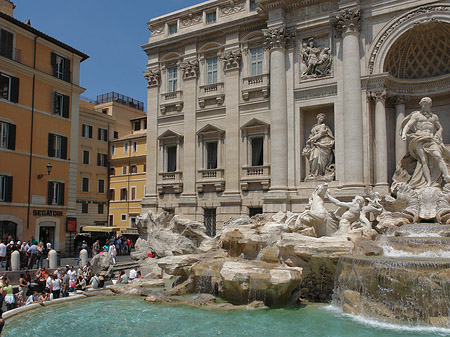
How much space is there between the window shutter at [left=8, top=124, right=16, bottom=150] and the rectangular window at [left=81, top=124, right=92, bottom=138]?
1646 cm

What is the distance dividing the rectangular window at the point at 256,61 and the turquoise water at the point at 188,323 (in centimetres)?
1537


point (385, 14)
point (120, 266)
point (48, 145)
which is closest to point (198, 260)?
point (120, 266)

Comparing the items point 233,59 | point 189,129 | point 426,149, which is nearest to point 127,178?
point 189,129

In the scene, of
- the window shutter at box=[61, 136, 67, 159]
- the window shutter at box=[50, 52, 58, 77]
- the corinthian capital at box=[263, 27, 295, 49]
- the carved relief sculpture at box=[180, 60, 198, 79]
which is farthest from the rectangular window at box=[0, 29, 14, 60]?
the corinthian capital at box=[263, 27, 295, 49]

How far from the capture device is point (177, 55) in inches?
1180

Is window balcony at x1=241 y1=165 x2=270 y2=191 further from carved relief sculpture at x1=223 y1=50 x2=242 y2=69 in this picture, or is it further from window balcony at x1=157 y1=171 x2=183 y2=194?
carved relief sculpture at x1=223 y1=50 x2=242 y2=69

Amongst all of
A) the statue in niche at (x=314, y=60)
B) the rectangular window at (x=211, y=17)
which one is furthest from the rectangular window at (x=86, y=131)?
the statue in niche at (x=314, y=60)

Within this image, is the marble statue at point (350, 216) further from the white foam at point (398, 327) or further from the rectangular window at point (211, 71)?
Answer: the rectangular window at point (211, 71)

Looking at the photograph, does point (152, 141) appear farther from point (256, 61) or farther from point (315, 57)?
point (315, 57)

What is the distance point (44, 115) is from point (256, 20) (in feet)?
50.8

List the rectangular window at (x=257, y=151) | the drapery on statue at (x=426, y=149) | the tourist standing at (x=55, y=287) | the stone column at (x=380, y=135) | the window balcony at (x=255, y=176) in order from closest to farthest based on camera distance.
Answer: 1. the tourist standing at (x=55, y=287)
2. the drapery on statue at (x=426, y=149)
3. the stone column at (x=380, y=135)
4. the window balcony at (x=255, y=176)
5. the rectangular window at (x=257, y=151)

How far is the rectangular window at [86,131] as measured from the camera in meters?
44.7

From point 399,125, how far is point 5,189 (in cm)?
2294

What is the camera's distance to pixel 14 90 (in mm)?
28375
